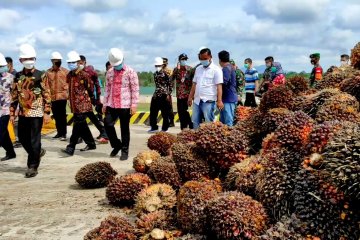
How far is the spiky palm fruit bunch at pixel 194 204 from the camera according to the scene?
3.88m

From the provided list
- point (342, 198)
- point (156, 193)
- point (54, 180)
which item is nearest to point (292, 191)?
point (342, 198)

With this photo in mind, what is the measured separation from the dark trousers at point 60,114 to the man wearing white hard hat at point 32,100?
3.83 m

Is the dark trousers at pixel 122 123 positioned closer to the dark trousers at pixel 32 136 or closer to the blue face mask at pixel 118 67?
the blue face mask at pixel 118 67

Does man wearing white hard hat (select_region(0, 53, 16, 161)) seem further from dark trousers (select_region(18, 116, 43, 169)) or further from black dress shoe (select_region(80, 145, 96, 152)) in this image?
black dress shoe (select_region(80, 145, 96, 152))

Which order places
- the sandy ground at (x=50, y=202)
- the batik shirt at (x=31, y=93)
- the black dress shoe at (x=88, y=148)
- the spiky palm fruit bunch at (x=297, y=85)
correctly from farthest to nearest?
the black dress shoe at (x=88, y=148) → the batik shirt at (x=31, y=93) → the spiky palm fruit bunch at (x=297, y=85) → the sandy ground at (x=50, y=202)

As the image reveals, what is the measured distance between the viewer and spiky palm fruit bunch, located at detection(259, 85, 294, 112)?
16.1 ft

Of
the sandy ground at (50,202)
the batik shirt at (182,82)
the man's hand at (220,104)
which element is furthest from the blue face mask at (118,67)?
the batik shirt at (182,82)

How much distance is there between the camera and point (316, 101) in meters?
4.66

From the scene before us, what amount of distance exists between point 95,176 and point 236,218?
11.3 ft

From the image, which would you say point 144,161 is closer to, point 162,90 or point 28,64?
point 28,64

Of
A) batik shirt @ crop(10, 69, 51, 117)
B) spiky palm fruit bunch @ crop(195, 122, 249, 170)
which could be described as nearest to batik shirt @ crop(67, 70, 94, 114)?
batik shirt @ crop(10, 69, 51, 117)

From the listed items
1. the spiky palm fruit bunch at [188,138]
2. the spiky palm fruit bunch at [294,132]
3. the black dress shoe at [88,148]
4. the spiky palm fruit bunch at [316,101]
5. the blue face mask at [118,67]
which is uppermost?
the blue face mask at [118,67]

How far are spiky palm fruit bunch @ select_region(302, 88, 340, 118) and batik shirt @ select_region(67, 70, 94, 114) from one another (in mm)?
6023

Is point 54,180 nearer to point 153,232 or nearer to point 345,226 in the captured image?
point 153,232
